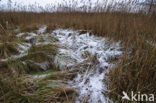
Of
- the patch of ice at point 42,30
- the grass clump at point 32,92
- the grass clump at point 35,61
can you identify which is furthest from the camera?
the patch of ice at point 42,30

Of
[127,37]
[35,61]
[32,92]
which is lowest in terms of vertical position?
[32,92]

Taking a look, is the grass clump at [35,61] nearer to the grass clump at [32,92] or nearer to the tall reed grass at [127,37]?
the grass clump at [32,92]

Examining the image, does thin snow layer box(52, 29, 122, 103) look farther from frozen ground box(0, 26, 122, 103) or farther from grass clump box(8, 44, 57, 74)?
grass clump box(8, 44, 57, 74)

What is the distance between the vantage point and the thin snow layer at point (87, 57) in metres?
1.23

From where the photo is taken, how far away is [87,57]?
5.98ft

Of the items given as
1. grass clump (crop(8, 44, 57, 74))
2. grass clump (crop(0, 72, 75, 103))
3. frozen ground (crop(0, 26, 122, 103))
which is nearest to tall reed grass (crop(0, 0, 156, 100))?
frozen ground (crop(0, 26, 122, 103))

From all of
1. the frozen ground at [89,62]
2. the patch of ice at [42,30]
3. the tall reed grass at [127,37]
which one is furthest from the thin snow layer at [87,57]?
the patch of ice at [42,30]

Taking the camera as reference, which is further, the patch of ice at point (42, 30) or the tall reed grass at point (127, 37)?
the patch of ice at point (42, 30)

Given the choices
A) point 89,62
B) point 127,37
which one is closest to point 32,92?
point 89,62

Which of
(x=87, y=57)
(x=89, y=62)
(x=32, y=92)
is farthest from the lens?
→ (x=87, y=57)

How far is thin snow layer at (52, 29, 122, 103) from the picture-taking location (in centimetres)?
123

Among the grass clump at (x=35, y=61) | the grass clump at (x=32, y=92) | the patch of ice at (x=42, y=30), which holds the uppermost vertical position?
the patch of ice at (x=42, y=30)

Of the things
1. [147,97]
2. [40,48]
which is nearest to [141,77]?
[147,97]

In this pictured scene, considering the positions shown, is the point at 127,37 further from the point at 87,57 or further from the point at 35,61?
the point at 35,61
